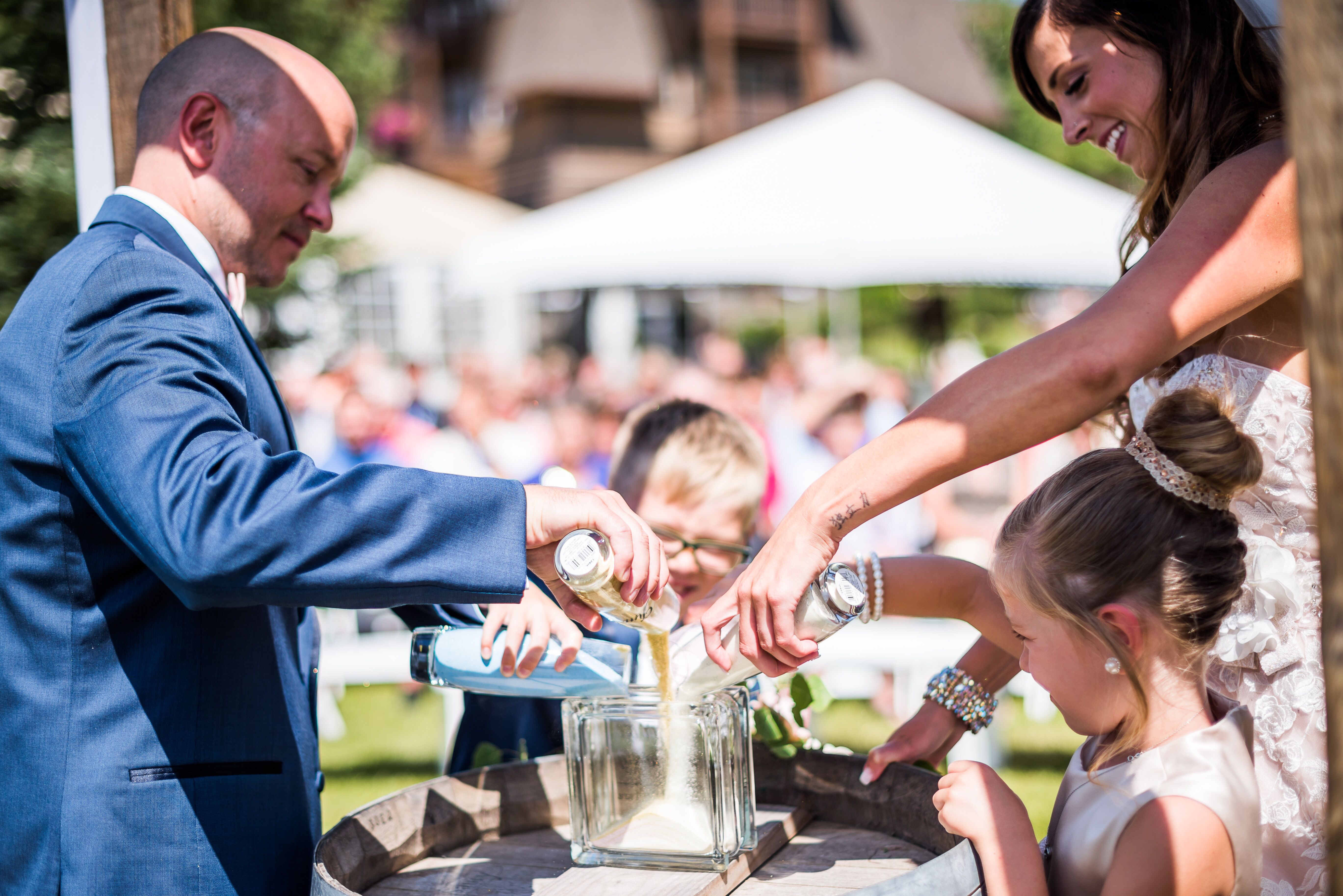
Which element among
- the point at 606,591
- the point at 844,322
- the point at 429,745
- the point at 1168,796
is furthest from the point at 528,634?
the point at 844,322

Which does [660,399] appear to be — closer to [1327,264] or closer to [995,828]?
[995,828]

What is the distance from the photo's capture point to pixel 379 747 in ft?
20.4

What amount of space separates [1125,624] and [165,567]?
1.25 meters

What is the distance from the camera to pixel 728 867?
157 cm

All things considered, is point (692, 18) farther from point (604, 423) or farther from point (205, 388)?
point (205, 388)

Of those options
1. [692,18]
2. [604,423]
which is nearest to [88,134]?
[604,423]

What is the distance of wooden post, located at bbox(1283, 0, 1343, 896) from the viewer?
801mm

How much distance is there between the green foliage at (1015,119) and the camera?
25.2 m

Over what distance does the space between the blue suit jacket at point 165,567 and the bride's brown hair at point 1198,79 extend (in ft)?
3.95

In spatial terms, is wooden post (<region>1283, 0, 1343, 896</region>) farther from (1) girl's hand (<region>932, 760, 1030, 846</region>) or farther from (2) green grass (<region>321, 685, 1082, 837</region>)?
(2) green grass (<region>321, 685, 1082, 837</region>)

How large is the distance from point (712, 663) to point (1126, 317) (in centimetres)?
79

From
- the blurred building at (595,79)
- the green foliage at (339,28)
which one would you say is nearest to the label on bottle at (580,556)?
the green foliage at (339,28)

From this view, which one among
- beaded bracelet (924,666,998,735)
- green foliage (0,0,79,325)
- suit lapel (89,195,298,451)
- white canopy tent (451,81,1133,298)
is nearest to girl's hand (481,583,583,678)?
suit lapel (89,195,298,451)

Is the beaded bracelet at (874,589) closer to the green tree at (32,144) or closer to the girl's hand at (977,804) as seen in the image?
the girl's hand at (977,804)
